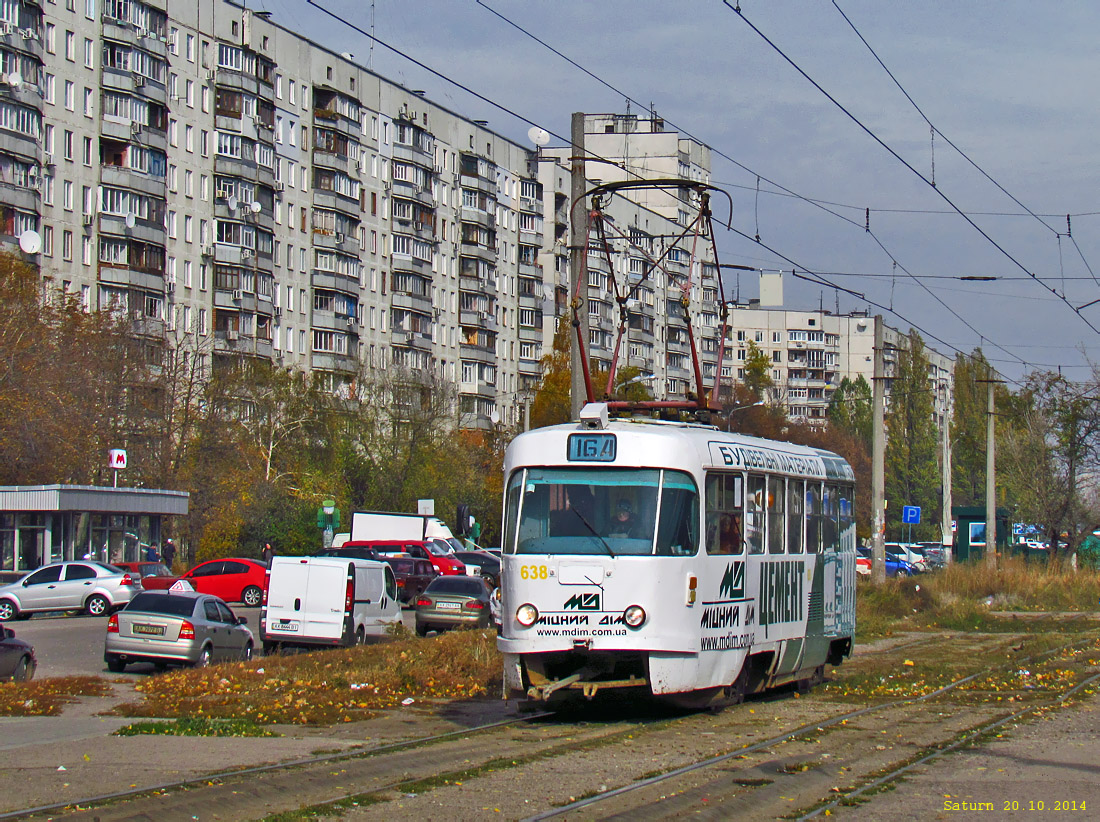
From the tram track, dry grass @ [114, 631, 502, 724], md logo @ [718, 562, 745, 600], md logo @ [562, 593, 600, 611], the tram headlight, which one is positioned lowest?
dry grass @ [114, 631, 502, 724]

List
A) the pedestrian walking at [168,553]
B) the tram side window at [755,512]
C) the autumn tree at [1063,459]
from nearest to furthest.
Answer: the tram side window at [755,512] < the pedestrian walking at [168,553] < the autumn tree at [1063,459]

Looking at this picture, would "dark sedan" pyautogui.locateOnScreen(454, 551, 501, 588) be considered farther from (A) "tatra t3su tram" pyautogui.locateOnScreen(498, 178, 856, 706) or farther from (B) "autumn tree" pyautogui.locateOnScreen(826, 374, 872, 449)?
(B) "autumn tree" pyautogui.locateOnScreen(826, 374, 872, 449)

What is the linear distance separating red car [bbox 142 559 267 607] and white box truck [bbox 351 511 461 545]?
13.5 m

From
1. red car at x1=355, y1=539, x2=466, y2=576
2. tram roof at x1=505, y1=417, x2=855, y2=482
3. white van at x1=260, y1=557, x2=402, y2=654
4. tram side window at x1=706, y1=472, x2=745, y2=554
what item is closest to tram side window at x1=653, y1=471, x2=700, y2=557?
tram roof at x1=505, y1=417, x2=855, y2=482

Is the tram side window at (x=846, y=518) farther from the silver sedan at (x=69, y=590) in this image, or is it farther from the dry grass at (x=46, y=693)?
the silver sedan at (x=69, y=590)

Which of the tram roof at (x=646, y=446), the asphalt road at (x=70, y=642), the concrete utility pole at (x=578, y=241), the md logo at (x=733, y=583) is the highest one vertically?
the concrete utility pole at (x=578, y=241)

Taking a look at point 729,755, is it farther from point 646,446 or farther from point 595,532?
point 646,446

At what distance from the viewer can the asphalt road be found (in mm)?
22859

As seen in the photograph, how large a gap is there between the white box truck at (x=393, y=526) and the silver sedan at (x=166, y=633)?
1245 inches

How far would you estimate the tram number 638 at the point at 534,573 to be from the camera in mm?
13602

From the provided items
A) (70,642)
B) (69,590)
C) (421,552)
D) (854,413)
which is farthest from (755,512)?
(854,413)

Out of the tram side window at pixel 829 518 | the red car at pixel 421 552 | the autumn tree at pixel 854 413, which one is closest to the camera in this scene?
the tram side window at pixel 829 518

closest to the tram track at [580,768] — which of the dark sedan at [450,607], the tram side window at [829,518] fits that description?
the tram side window at [829,518]

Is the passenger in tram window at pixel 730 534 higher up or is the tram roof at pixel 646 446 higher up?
the tram roof at pixel 646 446
